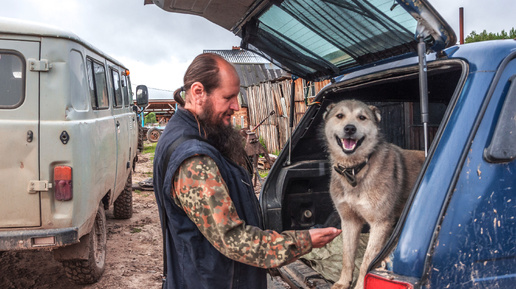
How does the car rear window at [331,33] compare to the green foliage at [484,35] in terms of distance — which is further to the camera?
the green foliage at [484,35]

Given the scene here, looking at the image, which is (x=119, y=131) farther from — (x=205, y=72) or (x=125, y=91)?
(x=205, y=72)

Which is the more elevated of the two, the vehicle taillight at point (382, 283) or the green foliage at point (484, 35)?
the green foliage at point (484, 35)

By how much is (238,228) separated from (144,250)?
440 cm

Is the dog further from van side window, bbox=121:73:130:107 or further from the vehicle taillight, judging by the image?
van side window, bbox=121:73:130:107

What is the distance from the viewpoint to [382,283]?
1542 mm

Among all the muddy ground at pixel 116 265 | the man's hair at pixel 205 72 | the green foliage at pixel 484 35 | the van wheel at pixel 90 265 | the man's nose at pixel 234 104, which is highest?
the green foliage at pixel 484 35

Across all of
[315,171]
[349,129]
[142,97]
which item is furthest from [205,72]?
[142,97]

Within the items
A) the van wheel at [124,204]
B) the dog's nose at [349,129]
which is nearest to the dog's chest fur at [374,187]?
the dog's nose at [349,129]

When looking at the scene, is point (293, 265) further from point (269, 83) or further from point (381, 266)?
point (269, 83)

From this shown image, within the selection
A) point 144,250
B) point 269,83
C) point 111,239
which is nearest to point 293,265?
Result: point 144,250

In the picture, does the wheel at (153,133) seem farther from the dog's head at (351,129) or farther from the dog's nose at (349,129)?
the dog's nose at (349,129)

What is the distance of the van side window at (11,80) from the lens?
3.21 m

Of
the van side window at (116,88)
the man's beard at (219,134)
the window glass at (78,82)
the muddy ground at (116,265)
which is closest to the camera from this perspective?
the man's beard at (219,134)

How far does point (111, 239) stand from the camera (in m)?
5.83
